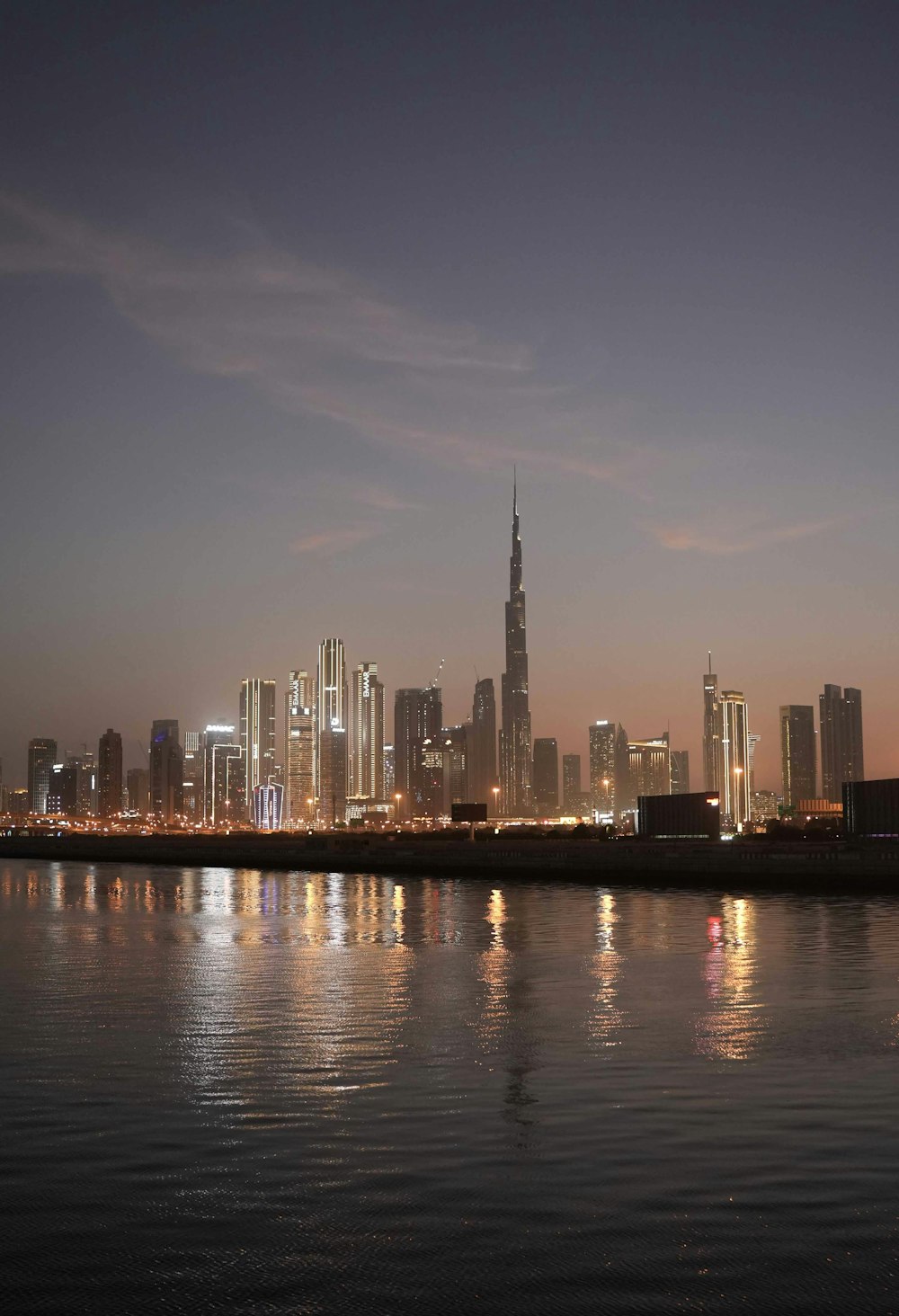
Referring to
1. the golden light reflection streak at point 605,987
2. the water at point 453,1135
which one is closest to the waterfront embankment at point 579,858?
→ the golden light reflection streak at point 605,987

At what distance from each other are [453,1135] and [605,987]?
15161mm

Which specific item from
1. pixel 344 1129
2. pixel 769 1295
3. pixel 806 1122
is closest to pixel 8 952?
pixel 344 1129

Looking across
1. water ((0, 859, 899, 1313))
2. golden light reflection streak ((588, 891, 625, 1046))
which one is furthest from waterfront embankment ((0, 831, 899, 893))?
water ((0, 859, 899, 1313))

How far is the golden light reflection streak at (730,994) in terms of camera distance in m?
21.6


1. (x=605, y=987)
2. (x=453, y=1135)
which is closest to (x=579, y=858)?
(x=605, y=987)

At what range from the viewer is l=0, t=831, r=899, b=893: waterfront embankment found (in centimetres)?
7444

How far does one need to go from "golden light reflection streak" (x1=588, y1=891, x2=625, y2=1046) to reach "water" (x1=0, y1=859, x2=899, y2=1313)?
14 cm

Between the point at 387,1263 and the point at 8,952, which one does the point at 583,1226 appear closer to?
the point at 387,1263

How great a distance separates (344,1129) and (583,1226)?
15.5ft

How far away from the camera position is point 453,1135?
1534 centimetres

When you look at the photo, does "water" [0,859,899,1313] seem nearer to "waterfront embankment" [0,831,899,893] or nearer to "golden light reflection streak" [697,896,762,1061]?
"golden light reflection streak" [697,896,762,1061]

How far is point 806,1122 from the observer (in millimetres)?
15906

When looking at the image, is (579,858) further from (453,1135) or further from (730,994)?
(453,1135)

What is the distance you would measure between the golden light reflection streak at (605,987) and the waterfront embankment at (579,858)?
26669mm
